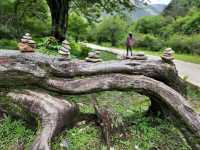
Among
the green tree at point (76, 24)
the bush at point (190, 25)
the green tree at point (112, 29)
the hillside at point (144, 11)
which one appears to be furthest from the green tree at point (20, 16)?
the green tree at point (112, 29)

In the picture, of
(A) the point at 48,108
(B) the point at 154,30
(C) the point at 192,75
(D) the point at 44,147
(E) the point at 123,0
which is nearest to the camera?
(D) the point at 44,147

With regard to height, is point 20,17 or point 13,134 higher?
point 20,17

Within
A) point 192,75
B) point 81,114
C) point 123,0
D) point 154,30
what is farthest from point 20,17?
point 154,30

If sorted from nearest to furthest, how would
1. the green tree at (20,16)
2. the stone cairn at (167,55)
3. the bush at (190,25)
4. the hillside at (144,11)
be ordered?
the stone cairn at (167,55), the green tree at (20,16), the hillside at (144,11), the bush at (190,25)

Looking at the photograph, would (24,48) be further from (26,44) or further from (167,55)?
(167,55)

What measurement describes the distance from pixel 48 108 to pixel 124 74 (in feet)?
3.70

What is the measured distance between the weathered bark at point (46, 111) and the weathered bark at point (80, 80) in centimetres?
1

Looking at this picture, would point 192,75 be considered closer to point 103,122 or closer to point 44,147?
point 103,122

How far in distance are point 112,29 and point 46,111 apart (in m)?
40.1

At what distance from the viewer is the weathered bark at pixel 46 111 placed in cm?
442

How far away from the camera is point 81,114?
211 inches

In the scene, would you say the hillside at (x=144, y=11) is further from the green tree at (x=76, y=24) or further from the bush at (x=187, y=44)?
the green tree at (x=76, y=24)

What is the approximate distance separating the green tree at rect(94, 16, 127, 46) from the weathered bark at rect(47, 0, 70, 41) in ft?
88.8

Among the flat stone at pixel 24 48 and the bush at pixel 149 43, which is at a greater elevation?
the flat stone at pixel 24 48
